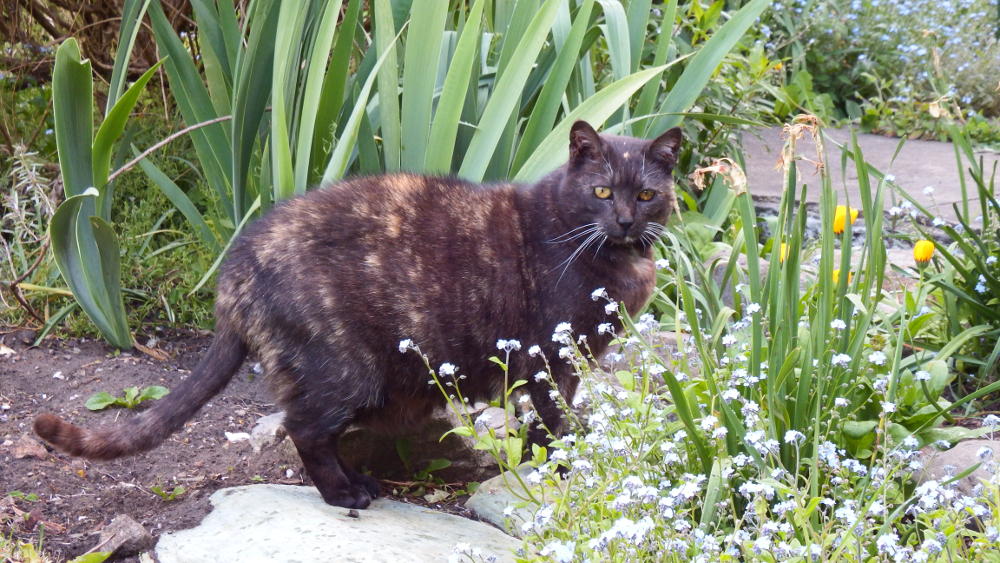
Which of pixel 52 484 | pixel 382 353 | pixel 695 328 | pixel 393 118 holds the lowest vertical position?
pixel 52 484

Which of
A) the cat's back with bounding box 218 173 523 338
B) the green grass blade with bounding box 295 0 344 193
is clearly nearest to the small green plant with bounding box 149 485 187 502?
the cat's back with bounding box 218 173 523 338

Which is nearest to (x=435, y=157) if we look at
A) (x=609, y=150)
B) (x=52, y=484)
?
(x=609, y=150)

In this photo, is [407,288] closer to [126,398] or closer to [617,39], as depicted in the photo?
[126,398]

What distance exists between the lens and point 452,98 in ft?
10.6

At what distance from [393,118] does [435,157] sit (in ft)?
0.68

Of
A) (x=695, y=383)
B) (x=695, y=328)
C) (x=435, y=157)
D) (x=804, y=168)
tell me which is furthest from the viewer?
(x=804, y=168)

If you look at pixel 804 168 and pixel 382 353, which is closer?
pixel 382 353

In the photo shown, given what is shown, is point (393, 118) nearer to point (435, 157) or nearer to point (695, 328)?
point (435, 157)

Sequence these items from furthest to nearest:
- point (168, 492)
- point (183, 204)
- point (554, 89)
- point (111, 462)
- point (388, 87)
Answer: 1. point (183, 204)
2. point (554, 89)
3. point (388, 87)
4. point (111, 462)
5. point (168, 492)

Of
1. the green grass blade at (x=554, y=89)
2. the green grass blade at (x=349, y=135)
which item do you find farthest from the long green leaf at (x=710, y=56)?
the green grass blade at (x=349, y=135)

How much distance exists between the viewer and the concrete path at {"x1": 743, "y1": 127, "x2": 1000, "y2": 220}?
18.4 feet

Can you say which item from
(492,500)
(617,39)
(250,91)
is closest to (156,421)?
(492,500)

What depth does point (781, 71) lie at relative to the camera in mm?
7094

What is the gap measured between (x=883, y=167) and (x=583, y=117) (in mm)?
3468
